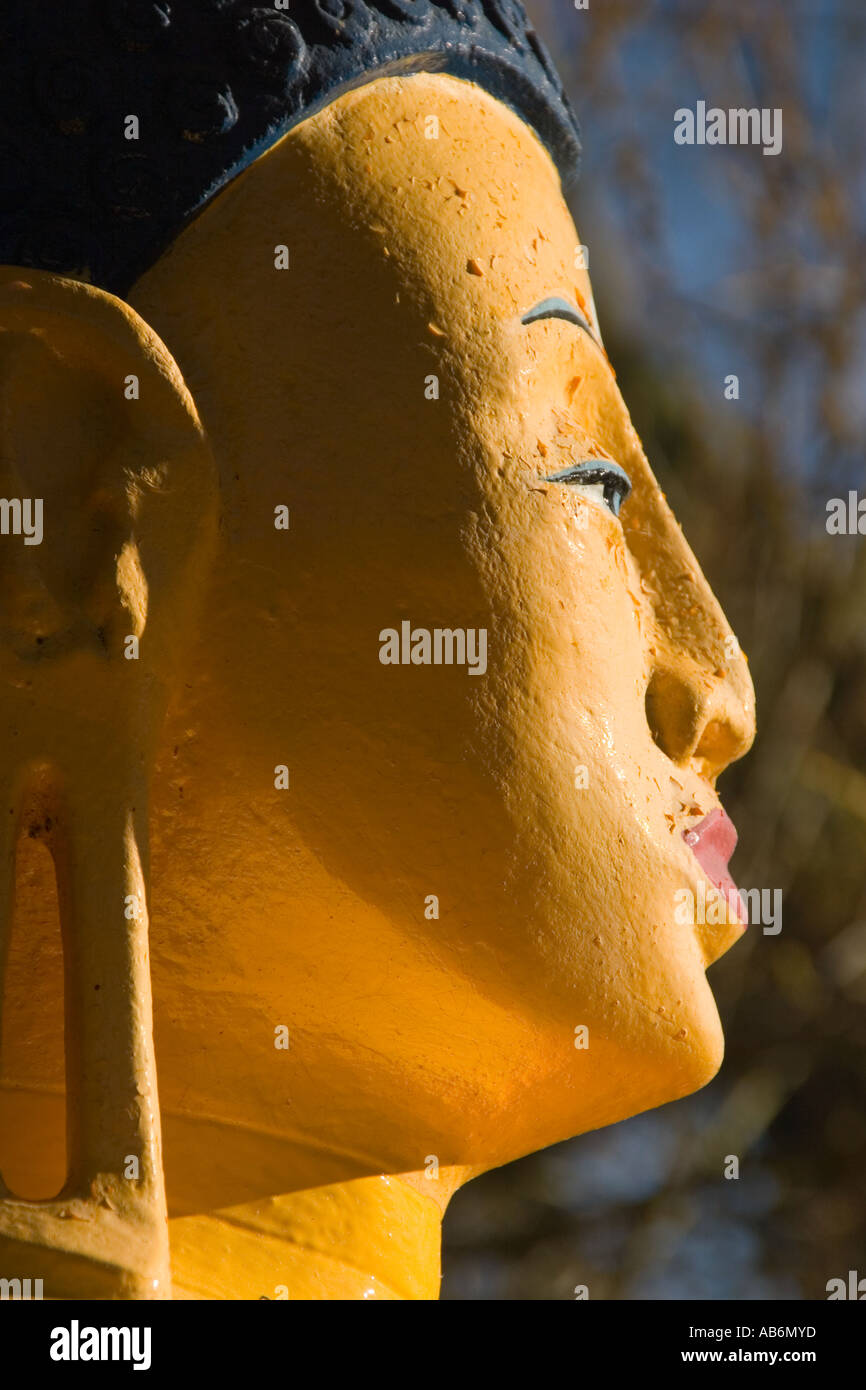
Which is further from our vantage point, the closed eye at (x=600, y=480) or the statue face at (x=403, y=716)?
the closed eye at (x=600, y=480)

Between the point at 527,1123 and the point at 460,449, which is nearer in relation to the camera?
the point at 460,449

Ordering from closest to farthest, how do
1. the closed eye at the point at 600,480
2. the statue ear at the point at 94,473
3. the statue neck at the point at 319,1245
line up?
the statue ear at the point at 94,473, the statue neck at the point at 319,1245, the closed eye at the point at 600,480

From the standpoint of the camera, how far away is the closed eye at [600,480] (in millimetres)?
2260

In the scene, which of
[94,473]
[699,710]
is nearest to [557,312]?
[699,710]

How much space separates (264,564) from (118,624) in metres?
0.20

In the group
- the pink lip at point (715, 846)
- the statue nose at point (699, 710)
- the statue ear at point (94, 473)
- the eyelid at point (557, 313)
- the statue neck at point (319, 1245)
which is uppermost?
the eyelid at point (557, 313)

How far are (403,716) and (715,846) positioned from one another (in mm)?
503

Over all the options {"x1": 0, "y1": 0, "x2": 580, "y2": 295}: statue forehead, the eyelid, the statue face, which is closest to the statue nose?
the statue face

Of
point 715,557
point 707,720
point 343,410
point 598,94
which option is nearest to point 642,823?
point 707,720

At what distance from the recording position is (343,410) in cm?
214

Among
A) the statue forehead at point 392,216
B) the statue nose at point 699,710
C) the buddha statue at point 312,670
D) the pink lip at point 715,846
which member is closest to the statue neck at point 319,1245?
the buddha statue at point 312,670

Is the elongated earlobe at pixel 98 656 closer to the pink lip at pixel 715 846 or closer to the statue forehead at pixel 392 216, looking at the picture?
the statue forehead at pixel 392 216

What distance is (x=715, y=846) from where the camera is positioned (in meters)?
2.35
